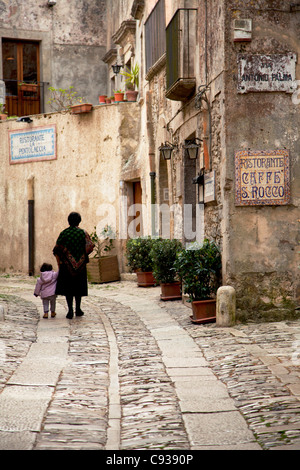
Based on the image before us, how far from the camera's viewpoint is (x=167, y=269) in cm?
1180

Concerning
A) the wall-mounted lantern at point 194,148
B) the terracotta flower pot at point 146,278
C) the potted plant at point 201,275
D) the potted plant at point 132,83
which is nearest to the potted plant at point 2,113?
the potted plant at point 132,83

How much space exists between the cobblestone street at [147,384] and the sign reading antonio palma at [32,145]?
30.5ft

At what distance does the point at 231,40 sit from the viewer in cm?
894

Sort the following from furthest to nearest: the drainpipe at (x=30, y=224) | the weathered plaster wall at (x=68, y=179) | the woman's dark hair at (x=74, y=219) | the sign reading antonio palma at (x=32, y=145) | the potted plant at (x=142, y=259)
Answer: the drainpipe at (x=30, y=224)
the sign reading antonio palma at (x=32, y=145)
the weathered plaster wall at (x=68, y=179)
the potted plant at (x=142, y=259)
the woman's dark hair at (x=74, y=219)

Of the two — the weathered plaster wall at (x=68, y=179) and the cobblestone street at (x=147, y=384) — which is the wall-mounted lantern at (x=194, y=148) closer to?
the cobblestone street at (x=147, y=384)

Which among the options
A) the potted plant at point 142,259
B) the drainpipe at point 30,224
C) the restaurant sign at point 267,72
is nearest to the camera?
the restaurant sign at point 267,72

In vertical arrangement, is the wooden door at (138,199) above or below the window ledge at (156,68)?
below

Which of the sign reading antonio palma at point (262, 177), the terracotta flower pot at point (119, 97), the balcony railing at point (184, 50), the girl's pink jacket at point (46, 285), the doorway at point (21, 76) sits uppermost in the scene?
the doorway at point (21, 76)

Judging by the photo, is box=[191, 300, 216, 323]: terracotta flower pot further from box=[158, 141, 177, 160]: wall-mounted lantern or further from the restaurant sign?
box=[158, 141, 177, 160]: wall-mounted lantern

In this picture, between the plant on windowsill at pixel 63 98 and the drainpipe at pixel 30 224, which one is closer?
the drainpipe at pixel 30 224

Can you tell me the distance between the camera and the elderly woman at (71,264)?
31.6ft

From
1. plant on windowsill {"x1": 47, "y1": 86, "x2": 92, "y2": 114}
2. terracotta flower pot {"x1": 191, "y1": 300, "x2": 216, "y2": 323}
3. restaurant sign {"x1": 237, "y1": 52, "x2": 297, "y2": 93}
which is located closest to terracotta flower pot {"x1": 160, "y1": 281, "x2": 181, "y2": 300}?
terracotta flower pot {"x1": 191, "y1": 300, "x2": 216, "y2": 323}

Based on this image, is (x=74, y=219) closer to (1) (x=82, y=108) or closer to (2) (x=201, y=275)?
(2) (x=201, y=275)

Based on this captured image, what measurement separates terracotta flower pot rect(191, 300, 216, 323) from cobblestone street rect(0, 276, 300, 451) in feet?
0.50
